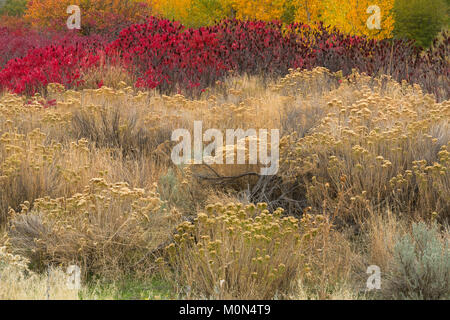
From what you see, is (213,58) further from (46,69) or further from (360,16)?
(360,16)

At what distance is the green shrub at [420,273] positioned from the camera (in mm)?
3549

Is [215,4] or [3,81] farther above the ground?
[215,4]

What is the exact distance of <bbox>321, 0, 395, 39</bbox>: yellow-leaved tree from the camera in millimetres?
14570

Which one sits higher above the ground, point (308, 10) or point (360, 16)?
point (308, 10)

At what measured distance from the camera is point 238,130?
6.39 metres

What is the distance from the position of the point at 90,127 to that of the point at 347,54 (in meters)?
5.66

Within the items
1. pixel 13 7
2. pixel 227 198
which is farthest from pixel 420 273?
pixel 13 7

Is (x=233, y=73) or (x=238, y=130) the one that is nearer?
(x=238, y=130)

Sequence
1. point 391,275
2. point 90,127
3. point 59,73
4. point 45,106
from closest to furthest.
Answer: point 391,275 < point 90,127 < point 45,106 < point 59,73

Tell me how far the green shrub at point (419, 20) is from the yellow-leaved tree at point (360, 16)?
4156 mm

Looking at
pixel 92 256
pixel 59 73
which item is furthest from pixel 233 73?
pixel 92 256

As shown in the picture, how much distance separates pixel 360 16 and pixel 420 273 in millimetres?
12357

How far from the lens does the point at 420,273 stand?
11.7 feet
